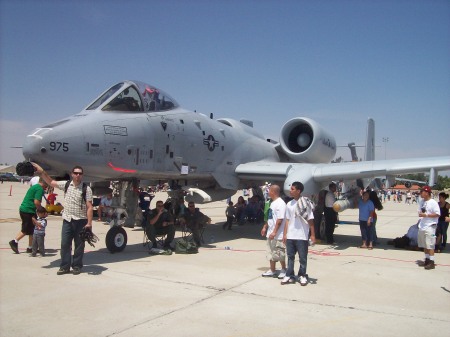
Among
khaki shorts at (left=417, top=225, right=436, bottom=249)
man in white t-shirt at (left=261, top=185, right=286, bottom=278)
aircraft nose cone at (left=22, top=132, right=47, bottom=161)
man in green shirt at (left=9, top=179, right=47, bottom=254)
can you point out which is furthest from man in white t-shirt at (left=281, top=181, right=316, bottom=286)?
man in green shirt at (left=9, top=179, right=47, bottom=254)

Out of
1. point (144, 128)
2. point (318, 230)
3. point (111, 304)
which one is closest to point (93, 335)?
point (111, 304)

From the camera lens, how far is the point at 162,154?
9039 millimetres

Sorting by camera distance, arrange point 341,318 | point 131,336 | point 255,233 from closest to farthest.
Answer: point 131,336 < point 341,318 < point 255,233

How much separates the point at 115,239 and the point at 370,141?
12.2 metres

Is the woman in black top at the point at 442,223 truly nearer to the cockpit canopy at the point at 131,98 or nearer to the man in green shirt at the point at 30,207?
the cockpit canopy at the point at 131,98

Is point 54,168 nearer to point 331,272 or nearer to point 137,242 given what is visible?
point 137,242

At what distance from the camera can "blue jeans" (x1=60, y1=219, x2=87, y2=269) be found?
625cm

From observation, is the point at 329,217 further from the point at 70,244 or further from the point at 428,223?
the point at 70,244

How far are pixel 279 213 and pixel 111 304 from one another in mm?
2851

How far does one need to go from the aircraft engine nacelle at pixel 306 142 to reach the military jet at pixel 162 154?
53 mm

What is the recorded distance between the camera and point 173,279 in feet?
19.7

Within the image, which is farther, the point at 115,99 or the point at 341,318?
the point at 115,99

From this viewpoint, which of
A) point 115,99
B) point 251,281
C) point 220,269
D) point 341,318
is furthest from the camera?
point 115,99

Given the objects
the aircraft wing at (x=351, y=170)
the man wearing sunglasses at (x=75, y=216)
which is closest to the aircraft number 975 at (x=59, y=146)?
the man wearing sunglasses at (x=75, y=216)
